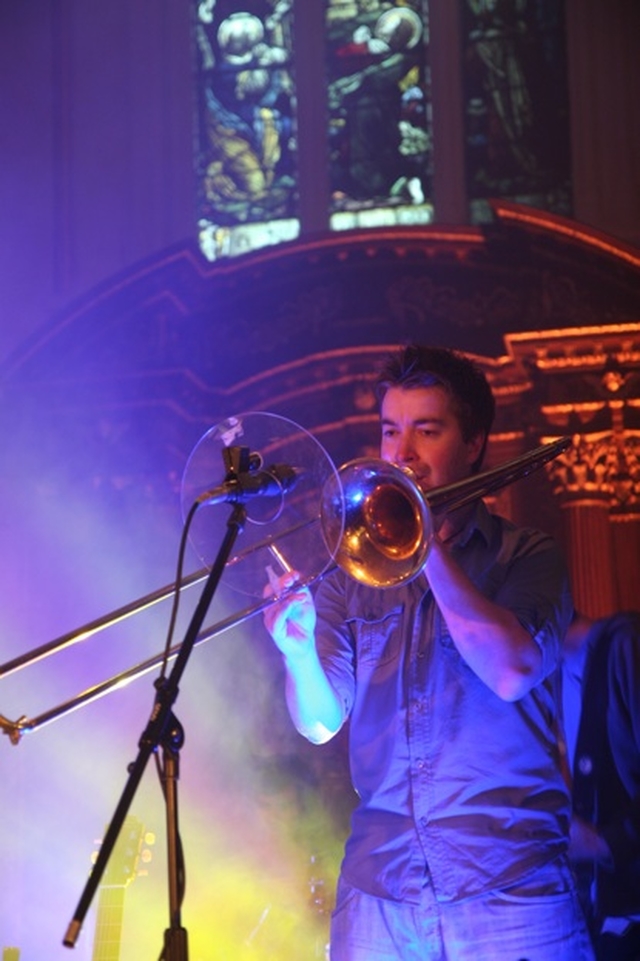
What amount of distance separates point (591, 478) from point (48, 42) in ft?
9.74

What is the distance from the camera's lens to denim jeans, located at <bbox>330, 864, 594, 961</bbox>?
2.11 meters

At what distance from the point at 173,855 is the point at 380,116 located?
3562 mm

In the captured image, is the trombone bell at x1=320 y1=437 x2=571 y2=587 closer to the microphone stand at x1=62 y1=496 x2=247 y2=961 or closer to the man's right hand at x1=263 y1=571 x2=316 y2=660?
the man's right hand at x1=263 y1=571 x2=316 y2=660

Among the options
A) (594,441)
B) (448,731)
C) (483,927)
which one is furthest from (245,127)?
(483,927)

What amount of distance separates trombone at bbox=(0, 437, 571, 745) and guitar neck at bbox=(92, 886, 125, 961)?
178 cm

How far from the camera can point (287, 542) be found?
2502 millimetres

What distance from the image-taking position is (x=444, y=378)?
262 centimetres

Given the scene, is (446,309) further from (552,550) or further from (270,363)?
(552,550)

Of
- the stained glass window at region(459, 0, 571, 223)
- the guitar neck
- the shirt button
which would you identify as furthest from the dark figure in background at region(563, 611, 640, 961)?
the stained glass window at region(459, 0, 571, 223)

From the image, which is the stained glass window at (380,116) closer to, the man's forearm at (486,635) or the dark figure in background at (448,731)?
the dark figure in background at (448,731)

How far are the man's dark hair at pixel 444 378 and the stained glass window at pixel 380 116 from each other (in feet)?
7.16

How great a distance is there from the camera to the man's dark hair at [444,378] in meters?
2.61

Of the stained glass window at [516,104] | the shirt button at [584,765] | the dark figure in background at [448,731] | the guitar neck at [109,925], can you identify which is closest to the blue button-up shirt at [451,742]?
the dark figure in background at [448,731]

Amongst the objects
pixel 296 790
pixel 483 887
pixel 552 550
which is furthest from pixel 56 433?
pixel 483 887
